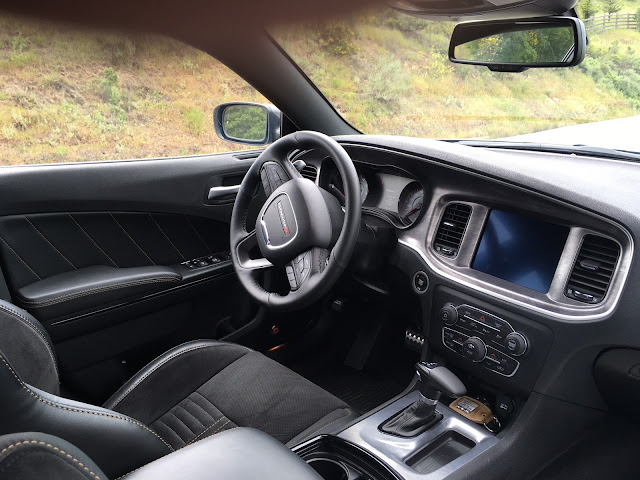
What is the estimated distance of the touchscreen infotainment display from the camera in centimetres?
162

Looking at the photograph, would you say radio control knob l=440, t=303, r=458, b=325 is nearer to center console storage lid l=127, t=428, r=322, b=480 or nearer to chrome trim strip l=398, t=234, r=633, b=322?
chrome trim strip l=398, t=234, r=633, b=322

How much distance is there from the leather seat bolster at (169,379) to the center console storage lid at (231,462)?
668mm

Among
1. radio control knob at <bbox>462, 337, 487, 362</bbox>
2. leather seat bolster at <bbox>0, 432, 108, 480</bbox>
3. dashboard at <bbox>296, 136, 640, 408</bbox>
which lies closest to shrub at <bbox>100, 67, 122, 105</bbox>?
dashboard at <bbox>296, 136, 640, 408</bbox>

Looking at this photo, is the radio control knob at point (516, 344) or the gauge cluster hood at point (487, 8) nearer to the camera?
the gauge cluster hood at point (487, 8)

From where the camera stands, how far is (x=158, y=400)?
1.78 m

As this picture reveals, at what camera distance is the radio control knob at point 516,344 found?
163 cm

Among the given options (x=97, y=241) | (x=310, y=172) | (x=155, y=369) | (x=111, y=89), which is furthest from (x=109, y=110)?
(x=155, y=369)

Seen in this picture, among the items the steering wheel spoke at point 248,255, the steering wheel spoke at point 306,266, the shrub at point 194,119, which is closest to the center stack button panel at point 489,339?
the steering wheel spoke at point 306,266

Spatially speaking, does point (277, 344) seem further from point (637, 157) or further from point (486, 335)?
point (637, 157)

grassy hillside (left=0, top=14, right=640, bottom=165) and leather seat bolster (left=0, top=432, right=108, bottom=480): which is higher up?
grassy hillside (left=0, top=14, right=640, bottom=165)

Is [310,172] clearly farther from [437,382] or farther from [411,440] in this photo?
[411,440]

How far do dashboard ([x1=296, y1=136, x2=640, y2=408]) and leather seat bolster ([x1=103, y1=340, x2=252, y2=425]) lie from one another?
2.24ft

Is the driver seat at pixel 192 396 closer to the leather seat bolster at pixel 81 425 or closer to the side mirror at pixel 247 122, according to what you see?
the leather seat bolster at pixel 81 425

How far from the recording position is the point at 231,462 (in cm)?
107
